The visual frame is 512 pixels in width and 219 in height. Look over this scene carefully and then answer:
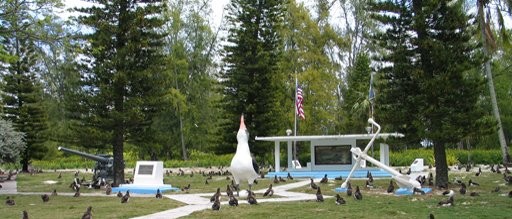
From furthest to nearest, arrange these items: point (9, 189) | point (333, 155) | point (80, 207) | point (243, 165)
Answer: point (333, 155)
point (9, 189)
point (243, 165)
point (80, 207)

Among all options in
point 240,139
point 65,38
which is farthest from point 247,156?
point 65,38

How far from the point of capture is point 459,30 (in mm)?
15555

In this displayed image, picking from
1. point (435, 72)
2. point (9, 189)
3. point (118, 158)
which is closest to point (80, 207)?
point (118, 158)

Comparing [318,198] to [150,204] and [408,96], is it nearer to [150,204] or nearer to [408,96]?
[150,204]

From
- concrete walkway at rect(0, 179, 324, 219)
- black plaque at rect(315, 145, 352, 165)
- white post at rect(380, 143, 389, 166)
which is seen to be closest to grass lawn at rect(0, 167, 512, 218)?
concrete walkway at rect(0, 179, 324, 219)

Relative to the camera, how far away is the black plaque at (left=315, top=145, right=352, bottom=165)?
24766 millimetres

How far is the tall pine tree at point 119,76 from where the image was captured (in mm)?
17469

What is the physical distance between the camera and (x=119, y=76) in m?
17.2

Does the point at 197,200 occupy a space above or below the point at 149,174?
below

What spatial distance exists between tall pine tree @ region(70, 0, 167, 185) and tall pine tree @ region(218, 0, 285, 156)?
25.9 ft

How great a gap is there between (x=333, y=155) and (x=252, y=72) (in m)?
5.51

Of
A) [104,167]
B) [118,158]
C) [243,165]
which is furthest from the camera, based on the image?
[104,167]

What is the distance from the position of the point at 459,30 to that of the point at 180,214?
9949 millimetres

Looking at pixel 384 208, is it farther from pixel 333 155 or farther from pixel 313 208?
pixel 333 155
